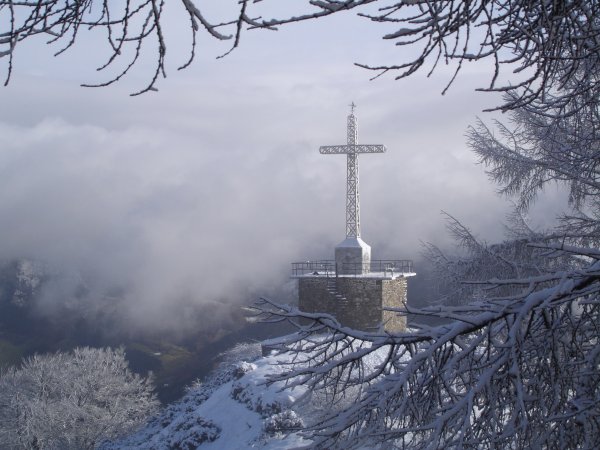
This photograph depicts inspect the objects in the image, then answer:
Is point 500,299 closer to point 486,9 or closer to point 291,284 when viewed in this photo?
point 486,9

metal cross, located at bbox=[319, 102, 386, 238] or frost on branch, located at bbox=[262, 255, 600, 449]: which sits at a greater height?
metal cross, located at bbox=[319, 102, 386, 238]

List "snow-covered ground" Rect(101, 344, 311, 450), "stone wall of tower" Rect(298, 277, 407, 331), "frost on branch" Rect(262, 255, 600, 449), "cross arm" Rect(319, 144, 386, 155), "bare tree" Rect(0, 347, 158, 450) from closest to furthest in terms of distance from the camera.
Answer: "frost on branch" Rect(262, 255, 600, 449) → "snow-covered ground" Rect(101, 344, 311, 450) → "stone wall of tower" Rect(298, 277, 407, 331) → "cross arm" Rect(319, 144, 386, 155) → "bare tree" Rect(0, 347, 158, 450)

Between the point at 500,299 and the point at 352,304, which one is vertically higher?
the point at 500,299

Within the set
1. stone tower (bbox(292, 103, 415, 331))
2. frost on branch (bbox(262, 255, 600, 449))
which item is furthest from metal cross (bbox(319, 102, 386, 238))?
frost on branch (bbox(262, 255, 600, 449))

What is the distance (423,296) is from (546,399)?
28771 mm

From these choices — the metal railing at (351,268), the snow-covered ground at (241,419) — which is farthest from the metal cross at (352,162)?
the snow-covered ground at (241,419)

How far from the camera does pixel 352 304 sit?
17422 millimetres

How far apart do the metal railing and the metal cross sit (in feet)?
3.55

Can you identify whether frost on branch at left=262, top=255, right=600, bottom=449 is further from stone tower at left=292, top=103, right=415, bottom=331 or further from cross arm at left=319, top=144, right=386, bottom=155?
cross arm at left=319, top=144, right=386, bottom=155

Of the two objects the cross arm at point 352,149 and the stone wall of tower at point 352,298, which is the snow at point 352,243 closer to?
the stone wall of tower at point 352,298

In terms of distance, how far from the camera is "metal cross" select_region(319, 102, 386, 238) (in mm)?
18219

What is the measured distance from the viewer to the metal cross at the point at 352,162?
18.2 metres

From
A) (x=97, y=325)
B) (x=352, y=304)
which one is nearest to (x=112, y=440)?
(x=352, y=304)

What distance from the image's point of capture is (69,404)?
2039 cm
